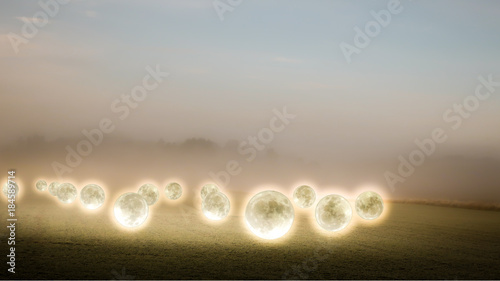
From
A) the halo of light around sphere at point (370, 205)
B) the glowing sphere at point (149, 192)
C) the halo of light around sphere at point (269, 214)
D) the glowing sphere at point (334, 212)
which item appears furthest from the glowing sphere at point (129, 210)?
the halo of light around sphere at point (370, 205)

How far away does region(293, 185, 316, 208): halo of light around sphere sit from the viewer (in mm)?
21938

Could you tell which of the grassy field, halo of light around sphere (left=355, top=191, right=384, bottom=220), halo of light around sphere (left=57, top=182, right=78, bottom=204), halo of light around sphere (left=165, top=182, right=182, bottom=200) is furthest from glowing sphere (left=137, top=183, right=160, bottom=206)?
halo of light around sphere (left=355, top=191, right=384, bottom=220)

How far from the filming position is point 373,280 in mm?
10492

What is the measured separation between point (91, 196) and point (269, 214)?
1117cm

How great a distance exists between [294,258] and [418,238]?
7185mm

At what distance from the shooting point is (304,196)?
21891 millimetres

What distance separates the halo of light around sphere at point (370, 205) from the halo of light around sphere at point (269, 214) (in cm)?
649

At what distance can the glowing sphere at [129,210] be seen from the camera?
16516 millimetres

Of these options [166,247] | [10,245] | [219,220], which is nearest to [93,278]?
[166,247]

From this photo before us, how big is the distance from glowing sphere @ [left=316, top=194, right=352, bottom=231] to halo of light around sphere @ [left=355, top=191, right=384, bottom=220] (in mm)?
3286

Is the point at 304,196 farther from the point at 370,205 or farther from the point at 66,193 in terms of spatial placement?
the point at 66,193

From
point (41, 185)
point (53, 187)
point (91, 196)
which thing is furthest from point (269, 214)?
point (41, 185)

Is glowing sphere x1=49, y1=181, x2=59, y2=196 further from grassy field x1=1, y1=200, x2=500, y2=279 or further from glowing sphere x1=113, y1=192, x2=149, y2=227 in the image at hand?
glowing sphere x1=113, y1=192, x2=149, y2=227

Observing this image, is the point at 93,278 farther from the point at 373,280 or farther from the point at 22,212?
the point at 22,212
